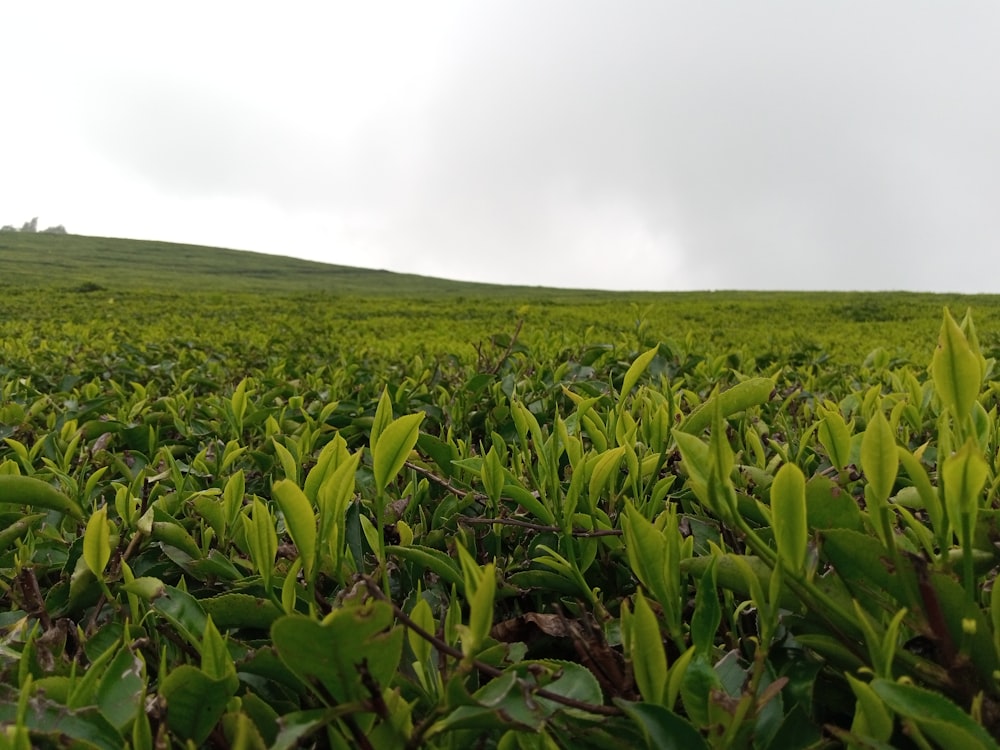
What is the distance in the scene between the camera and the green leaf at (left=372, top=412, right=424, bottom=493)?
866mm

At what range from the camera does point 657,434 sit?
1.21 metres

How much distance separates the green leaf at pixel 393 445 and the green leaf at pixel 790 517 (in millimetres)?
412

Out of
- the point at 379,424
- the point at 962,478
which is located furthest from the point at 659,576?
the point at 379,424

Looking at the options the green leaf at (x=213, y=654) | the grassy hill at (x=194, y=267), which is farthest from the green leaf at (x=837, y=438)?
the grassy hill at (x=194, y=267)

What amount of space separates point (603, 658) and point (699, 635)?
10 cm

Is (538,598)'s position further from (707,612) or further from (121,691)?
(121,691)

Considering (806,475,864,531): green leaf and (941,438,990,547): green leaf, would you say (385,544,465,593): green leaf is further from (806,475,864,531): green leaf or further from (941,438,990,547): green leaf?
(941,438,990,547): green leaf

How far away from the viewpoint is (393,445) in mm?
876

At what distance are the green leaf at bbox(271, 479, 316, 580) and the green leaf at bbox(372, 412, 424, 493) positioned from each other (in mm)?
121

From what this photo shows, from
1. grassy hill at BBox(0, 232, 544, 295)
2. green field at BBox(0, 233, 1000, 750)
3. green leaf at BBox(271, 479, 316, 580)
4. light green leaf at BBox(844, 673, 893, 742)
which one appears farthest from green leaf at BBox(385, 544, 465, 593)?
grassy hill at BBox(0, 232, 544, 295)

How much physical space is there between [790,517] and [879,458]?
112 millimetres

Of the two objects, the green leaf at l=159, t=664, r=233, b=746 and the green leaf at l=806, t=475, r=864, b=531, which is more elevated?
the green leaf at l=806, t=475, r=864, b=531

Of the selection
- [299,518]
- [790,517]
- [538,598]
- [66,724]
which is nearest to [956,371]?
[790,517]

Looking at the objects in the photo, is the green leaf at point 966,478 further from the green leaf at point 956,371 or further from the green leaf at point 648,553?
the green leaf at point 648,553
